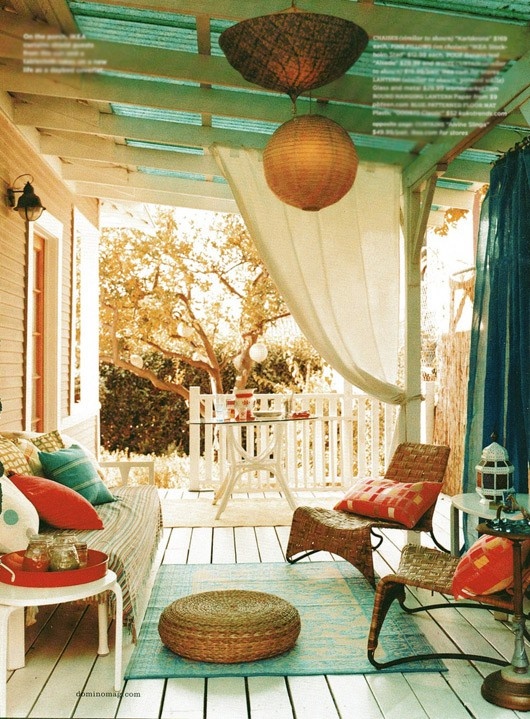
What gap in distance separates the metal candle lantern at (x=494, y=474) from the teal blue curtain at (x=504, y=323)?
0.18 m

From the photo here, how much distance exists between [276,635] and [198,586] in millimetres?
1141

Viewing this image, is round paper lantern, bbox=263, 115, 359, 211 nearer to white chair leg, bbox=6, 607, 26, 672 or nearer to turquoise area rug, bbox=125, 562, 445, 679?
turquoise area rug, bbox=125, 562, 445, 679

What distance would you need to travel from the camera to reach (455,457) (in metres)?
6.97

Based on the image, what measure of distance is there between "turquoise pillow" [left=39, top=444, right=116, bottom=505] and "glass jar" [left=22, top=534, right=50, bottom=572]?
1471mm

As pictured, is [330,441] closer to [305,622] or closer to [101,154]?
[101,154]

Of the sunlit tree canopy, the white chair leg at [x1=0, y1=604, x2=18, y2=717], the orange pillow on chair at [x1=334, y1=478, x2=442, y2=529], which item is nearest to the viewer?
the white chair leg at [x1=0, y1=604, x2=18, y2=717]

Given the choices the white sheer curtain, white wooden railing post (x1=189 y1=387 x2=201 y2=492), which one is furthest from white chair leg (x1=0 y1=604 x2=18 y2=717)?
white wooden railing post (x1=189 y1=387 x2=201 y2=492)

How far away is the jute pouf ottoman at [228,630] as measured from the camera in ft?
10.1

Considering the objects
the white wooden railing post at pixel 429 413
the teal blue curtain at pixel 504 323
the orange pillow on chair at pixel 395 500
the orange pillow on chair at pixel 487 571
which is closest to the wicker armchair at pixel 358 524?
the orange pillow on chair at pixel 395 500

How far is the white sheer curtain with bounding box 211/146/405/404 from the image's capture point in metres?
4.95

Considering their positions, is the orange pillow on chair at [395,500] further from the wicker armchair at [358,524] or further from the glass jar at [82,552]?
the glass jar at [82,552]

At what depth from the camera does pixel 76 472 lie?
4266 mm

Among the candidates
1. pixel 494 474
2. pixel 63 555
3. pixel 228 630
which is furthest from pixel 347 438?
pixel 63 555

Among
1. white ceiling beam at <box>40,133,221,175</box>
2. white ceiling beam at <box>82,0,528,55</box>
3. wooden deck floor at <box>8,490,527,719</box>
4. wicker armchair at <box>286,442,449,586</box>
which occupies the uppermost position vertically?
white ceiling beam at <box>40,133,221,175</box>
